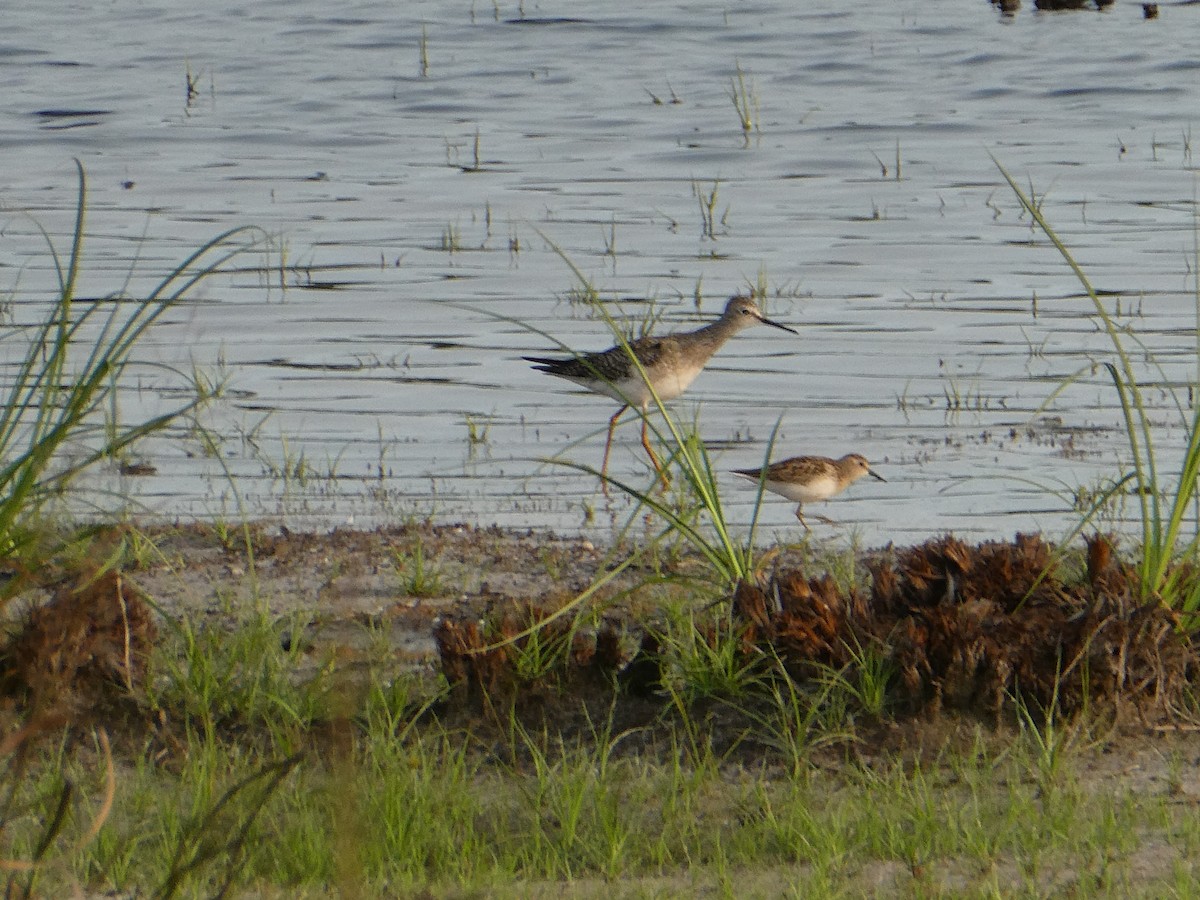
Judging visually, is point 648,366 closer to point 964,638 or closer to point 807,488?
point 807,488

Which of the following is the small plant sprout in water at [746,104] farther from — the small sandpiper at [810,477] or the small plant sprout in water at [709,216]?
the small sandpiper at [810,477]

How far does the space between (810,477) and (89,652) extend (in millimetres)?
3403

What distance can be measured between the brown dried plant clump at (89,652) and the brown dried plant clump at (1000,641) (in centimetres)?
178

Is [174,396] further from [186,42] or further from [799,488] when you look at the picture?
[186,42]

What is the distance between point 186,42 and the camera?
79.7 ft

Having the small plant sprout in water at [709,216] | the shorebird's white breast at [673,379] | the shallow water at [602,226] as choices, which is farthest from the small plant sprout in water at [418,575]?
the small plant sprout in water at [709,216]

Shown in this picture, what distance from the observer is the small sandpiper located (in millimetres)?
7812

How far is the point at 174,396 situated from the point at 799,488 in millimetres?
3936

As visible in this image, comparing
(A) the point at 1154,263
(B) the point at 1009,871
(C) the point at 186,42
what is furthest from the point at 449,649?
(C) the point at 186,42

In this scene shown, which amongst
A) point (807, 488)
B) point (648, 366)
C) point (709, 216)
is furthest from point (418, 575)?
point (709, 216)

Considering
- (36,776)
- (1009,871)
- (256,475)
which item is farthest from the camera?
(256,475)

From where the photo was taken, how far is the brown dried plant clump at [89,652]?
5.27 metres

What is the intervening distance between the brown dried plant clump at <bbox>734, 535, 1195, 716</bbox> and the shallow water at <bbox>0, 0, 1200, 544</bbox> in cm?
121

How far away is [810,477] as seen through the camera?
7.89 meters
